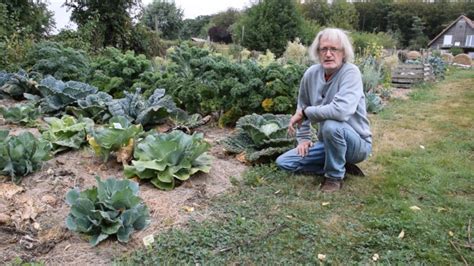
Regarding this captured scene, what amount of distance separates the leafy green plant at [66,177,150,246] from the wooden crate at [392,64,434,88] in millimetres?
8365

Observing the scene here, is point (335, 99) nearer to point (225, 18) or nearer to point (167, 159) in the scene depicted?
point (167, 159)

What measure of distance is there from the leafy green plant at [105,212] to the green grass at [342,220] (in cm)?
17

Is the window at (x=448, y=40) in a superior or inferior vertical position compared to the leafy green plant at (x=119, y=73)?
inferior

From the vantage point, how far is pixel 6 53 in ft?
19.1

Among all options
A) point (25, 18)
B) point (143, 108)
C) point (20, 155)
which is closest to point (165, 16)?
point (25, 18)

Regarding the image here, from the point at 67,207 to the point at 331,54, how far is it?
1.86m

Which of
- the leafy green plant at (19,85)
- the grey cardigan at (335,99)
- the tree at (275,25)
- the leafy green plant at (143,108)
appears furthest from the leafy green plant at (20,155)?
the tree at (275,25)

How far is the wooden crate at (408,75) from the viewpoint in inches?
356

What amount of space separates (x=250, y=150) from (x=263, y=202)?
2.65ft

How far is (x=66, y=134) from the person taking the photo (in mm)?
3127

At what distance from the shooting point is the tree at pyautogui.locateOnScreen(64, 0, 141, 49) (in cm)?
964

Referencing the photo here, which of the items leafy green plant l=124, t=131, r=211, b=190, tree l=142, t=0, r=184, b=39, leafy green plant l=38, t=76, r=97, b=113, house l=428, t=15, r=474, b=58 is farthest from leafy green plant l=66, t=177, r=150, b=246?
house l=428, t=15, r=474, b=58

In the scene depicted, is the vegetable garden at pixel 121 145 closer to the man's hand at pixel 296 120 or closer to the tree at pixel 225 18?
the man's hand at pixel 296 120

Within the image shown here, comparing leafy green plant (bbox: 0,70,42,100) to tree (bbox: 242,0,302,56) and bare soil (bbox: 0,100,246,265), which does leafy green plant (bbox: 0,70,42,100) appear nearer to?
bare soil (bbox: 0,100,246,265)
